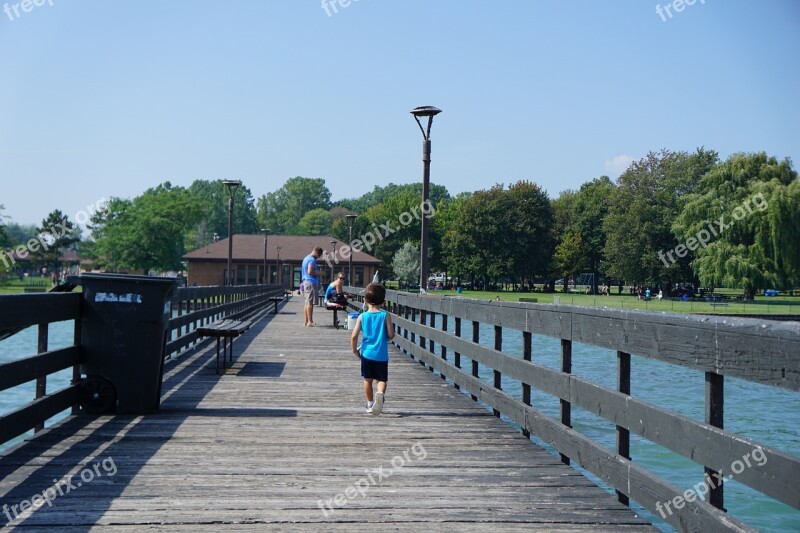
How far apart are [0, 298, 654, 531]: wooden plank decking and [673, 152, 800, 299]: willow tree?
188 feet

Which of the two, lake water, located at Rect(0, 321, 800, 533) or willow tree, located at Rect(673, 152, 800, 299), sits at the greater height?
willow tree, located at Rect(673, 152, 800, 299)

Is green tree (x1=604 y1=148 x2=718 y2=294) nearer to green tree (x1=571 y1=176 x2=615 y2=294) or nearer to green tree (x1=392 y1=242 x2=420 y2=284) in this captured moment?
green tree (x1=571 y1=176 x2=615 y2=294)

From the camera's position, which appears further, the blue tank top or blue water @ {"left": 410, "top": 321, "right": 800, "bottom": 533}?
blue water @ {"left": 410, "top": 321, "right": 800, "bottom": 533}

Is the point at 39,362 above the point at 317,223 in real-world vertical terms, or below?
below

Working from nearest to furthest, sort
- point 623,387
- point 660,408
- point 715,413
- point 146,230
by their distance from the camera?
point 715,413 → point 660,408 → point 623,387 → point 146,230

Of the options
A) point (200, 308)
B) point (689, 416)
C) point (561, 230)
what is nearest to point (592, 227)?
point (561, 230)

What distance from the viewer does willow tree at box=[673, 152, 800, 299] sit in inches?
2359

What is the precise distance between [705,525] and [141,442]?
4.30m

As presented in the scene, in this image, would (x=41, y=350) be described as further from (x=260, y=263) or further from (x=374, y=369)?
(x=260, y=263)

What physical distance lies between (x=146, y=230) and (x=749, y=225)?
65.4 metres

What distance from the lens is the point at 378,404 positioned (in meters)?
8.09

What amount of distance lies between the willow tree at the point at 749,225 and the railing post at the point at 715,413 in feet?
201

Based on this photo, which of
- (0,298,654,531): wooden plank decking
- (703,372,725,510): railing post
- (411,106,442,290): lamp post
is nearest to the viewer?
(703,372,725,510): railing post

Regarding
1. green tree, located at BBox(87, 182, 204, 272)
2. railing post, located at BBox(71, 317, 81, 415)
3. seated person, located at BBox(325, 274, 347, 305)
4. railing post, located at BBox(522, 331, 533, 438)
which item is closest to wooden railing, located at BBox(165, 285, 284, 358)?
railing post, located at BBox(71, 317, 81, 415)
